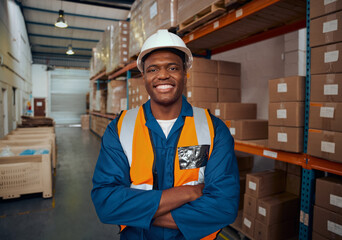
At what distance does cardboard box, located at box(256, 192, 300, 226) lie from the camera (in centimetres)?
250

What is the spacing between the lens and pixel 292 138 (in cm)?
219

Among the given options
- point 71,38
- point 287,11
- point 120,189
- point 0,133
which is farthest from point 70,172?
point 71,38

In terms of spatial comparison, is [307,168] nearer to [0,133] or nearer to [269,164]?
[269,164]

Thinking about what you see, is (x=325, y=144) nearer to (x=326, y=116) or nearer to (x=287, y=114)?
(x=326, y=116)

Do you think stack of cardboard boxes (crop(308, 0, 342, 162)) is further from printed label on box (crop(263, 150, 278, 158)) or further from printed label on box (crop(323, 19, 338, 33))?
printed label on box (crop(263, 150, 278, 158))

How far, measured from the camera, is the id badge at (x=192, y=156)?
4.47 ft

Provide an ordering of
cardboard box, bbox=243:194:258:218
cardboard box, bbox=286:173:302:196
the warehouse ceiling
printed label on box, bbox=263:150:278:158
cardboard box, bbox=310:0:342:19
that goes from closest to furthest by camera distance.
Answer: cardboard box, bbox=310:0:342:19 → printed label on box, bbox=263:150:278:158 → cardboard box, bbox=243:194:258:218 → cardboard box, bbox=286:173:302:196 → the warehouse ceiling

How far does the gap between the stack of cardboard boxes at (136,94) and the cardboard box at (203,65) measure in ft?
6.42

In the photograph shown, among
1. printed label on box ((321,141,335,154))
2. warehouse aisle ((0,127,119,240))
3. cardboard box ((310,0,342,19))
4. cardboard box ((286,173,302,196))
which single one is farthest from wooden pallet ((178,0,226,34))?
warehouse aisle ((0,127,119,240))

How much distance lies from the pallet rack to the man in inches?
43.1

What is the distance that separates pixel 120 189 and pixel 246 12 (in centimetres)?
222

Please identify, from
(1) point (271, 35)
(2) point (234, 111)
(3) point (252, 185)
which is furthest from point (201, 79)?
(3) point (252, 185)

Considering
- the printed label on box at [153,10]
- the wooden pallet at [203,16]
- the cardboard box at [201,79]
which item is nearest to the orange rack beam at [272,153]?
the cardboard box at [201,79]

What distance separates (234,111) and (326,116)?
139cm
